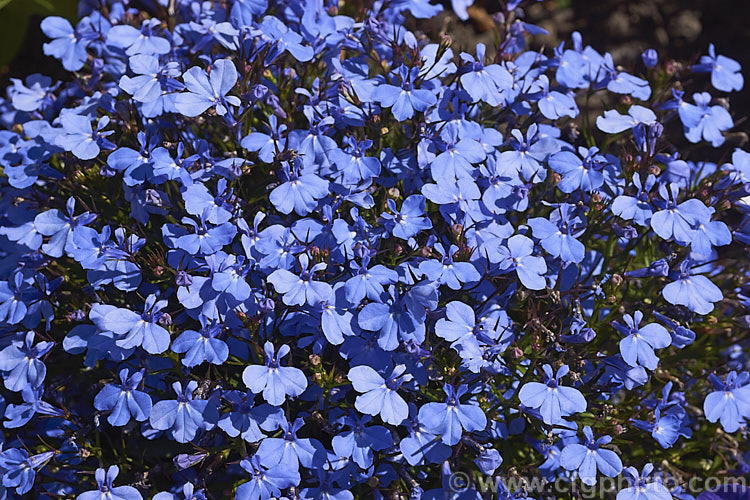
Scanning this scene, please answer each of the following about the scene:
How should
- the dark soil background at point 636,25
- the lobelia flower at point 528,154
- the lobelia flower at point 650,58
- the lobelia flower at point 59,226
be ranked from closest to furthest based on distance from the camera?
the lobelia flower at point 59,226, the lobelia flower at point 528,154, the lobelia flower at point 650,58, the dark soil background at point 636,25

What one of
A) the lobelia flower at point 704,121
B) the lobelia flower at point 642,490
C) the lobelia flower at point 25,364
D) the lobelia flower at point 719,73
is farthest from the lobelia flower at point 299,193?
the lobelia flower at point 719,73

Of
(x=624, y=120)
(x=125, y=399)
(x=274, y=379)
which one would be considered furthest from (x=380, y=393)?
(x=624, y=120)

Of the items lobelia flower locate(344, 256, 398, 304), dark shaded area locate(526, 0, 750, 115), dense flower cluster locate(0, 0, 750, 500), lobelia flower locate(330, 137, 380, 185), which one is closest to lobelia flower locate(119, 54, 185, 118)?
dense flower cluster locate(0, 0, 750, 500)

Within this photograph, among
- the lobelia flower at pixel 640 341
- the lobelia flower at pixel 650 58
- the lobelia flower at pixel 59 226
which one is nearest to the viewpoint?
the lobelia flower at pixel 640 341

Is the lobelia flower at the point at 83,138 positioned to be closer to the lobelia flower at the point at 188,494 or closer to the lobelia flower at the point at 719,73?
the lobelia flower at the point at 188,494

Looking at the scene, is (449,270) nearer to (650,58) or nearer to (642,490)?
(642,490)
